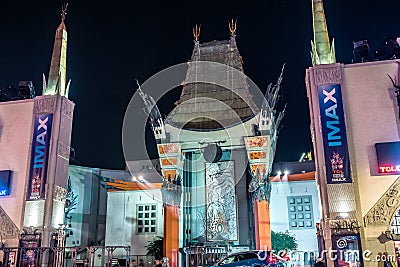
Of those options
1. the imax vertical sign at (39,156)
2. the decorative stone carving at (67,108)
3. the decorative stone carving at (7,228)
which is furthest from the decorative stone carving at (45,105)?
the decorative stone carving at (7,228)

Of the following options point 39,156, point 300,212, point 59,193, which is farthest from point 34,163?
point 300,212

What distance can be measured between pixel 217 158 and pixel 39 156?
412 inches

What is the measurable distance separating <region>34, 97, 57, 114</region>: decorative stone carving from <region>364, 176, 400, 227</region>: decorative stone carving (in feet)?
48.7

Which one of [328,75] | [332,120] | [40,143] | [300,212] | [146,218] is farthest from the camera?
[146,218]

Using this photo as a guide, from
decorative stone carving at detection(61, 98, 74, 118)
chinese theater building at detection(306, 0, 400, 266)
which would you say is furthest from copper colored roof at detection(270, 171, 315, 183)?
decorative stone carving at detection(61, 98, 74, 118)

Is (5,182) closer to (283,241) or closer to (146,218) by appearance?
(146,218)

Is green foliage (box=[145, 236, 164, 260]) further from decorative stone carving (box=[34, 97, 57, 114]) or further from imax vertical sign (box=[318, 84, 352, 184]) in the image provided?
imax vertical sign (box=[318, 84, 352, 184])

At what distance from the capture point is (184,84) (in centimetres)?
2620

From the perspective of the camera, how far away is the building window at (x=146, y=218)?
86.3ft

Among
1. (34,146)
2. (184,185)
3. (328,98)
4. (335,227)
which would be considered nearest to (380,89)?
(328,98)

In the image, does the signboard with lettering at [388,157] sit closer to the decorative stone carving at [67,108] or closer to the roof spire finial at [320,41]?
the roof spire finial at [320,41]

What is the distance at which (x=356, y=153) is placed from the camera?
15.2 metres

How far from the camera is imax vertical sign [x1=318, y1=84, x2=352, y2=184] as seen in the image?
48.6ft

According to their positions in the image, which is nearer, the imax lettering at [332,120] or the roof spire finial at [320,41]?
the imax lettering at [332,120]
